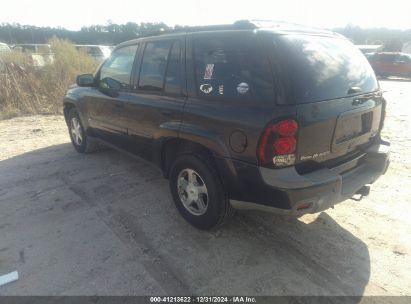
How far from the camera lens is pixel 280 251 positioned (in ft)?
9.77

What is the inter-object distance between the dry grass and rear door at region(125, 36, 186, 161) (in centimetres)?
635

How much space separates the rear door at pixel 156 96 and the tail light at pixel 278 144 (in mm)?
1005

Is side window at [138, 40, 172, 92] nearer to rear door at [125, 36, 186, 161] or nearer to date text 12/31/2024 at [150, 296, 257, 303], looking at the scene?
rear door at [125, 36, 186, 161]

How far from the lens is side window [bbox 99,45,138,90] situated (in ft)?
13.5

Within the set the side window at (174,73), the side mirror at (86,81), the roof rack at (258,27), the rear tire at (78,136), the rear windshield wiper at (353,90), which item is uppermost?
the roof rack at (258,27)

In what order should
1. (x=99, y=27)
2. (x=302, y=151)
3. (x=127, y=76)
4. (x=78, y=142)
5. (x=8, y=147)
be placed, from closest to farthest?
1. (x=302, y=151)
2. (x=127, y=76)
3. (x=78, y=142)
4. (x=8, y=147)
5. (x=99, y=27)

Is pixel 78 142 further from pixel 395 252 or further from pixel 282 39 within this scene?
pixel 395 252

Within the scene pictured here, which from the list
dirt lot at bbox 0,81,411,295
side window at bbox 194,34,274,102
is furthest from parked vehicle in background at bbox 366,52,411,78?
side window at bbox 194,34,274,102

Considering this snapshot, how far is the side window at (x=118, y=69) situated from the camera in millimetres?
4113

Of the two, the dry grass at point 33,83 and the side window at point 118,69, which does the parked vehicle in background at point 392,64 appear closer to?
the dry grass at point 33,83

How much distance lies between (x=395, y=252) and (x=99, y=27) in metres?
50.0

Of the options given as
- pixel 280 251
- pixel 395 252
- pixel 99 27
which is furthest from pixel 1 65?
pixel 99 27

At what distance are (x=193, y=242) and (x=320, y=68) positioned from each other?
6.20 ft

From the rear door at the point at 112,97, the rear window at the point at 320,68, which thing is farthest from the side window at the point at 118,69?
the rear window at the point at 320,68
